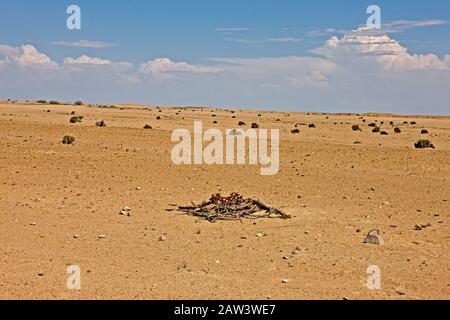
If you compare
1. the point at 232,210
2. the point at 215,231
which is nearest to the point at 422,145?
the point at 232,210

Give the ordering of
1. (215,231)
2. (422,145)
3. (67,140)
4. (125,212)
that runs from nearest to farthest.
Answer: (215,231), (125,212), (67,140), (422,145)

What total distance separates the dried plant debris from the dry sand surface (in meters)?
0.47

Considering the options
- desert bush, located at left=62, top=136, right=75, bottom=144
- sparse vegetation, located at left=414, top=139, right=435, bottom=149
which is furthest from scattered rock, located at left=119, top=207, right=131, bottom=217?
sparse vegetation, located at left=414, top=139, right=435, bottom=149

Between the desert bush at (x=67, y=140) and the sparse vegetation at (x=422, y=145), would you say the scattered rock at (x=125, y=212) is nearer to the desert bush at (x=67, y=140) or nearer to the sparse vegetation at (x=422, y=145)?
the desert bush at (x=67, y=140)

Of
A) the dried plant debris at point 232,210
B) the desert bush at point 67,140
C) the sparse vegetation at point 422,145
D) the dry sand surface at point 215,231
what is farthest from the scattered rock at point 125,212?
the sparse vegetation at point 422,145

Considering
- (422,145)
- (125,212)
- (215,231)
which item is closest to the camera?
(215,231)

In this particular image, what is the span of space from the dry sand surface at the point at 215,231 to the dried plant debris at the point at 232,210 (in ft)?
1.53

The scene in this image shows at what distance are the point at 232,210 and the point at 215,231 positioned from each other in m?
1.43

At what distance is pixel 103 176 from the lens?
53.5 feet

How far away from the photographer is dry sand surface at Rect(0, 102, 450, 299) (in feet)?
24.1

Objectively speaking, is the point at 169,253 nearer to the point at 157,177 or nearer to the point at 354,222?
the point at 354,222

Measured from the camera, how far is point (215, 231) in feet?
34.3

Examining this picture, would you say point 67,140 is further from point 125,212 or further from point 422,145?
point 422,145

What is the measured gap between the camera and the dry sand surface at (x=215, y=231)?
290 inches
